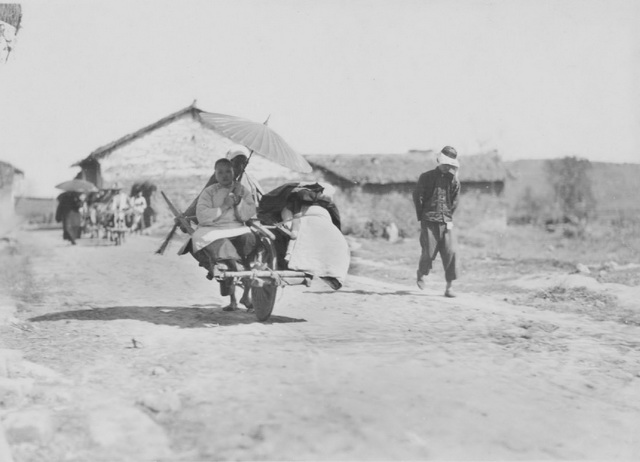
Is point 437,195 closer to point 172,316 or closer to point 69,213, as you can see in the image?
point 172,316

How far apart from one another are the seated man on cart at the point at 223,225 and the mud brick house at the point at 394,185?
23.4 meters

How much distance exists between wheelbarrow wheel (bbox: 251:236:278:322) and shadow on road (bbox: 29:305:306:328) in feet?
0.39

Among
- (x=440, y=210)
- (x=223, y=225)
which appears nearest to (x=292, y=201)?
(x=223, y=225)

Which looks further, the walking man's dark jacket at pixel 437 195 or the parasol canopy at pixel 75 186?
the parasol canopy at pixel 75 186

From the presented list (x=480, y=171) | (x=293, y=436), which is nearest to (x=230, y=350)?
(x=293, y=436)

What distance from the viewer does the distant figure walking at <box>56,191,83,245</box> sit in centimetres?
2025

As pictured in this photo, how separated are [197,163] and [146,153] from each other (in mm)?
2895

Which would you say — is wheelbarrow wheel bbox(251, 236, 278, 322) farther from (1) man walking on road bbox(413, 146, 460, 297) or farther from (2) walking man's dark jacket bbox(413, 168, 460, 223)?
(2) walking man's dark jacket bbox(413, 168, 460, 223)

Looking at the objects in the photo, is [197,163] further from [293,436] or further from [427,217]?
[293,436]

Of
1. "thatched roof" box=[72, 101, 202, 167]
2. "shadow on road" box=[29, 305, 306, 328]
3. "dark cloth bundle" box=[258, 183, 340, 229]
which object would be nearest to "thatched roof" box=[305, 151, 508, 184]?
"thatched roof" box=[72, 101, 202, 167]

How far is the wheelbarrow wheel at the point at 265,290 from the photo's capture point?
7.00 m

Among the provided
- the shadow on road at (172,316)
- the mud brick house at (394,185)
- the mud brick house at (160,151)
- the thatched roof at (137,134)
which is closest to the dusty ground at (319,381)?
the shadow on road at (172,316)

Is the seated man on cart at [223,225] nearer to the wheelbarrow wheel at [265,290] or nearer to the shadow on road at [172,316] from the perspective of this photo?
the wheelbarrow wheel at [265,290]

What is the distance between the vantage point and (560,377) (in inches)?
194
